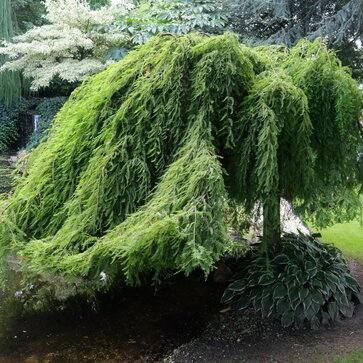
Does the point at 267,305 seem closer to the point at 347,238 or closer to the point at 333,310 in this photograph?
the point at 333,310

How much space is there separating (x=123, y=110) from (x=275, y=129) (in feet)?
3.72

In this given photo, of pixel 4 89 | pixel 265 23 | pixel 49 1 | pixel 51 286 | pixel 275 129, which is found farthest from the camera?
pixel 4 89

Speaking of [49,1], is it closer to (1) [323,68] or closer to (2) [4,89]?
(2) [4,89]

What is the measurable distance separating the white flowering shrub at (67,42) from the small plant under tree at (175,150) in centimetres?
687

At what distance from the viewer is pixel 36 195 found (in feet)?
9.98

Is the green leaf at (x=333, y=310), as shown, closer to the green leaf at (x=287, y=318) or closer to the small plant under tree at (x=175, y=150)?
the green leaf at (x=287, y=318)

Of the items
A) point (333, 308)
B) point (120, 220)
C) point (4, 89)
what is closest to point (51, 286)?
point (120, 220)

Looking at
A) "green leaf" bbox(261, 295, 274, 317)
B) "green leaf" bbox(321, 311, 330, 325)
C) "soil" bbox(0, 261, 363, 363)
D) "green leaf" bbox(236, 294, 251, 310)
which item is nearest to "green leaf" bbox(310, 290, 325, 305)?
"green leaf" bbox(321, 311, 330, 325)

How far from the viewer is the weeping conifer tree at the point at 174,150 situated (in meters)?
2.41

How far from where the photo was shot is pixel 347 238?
5.85 metres

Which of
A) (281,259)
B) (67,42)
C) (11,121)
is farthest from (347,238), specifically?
(11,121)

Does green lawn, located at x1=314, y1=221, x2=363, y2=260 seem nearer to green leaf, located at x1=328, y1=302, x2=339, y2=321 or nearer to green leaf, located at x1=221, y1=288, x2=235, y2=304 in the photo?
green leaf, located at x1=328, y1=302, x2=339, y2=321

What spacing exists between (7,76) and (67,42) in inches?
127

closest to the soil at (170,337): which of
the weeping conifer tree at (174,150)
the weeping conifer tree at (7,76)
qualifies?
the weeping conifer tree at (174,150)
